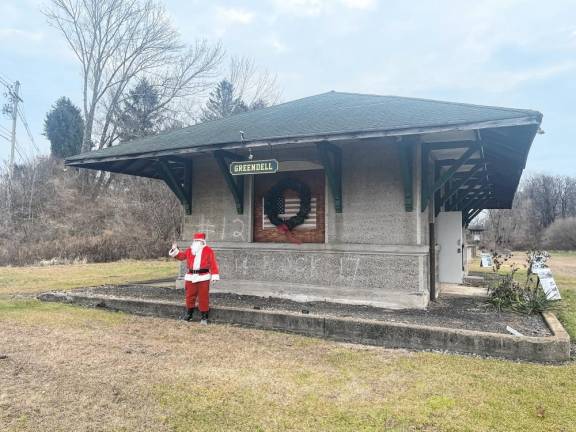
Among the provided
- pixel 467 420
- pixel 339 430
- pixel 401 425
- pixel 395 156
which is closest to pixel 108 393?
pixel 339 430

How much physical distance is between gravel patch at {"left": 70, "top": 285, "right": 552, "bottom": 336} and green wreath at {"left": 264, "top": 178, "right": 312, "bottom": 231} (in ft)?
4.70

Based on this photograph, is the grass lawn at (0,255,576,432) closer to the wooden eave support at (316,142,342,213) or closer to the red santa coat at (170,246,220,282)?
the red santa coat at (170,246,220,282)

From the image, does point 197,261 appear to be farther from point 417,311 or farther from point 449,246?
point 449,246

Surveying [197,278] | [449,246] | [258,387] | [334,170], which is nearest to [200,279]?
[197,278]

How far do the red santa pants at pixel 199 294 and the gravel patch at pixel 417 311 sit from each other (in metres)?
0.68

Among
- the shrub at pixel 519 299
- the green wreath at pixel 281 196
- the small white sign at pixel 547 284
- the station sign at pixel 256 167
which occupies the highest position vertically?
the station sign at pixel 256 167

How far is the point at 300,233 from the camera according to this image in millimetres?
8094

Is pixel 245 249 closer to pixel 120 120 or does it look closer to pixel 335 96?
pixel 335 96

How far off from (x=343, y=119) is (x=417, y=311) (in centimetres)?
331

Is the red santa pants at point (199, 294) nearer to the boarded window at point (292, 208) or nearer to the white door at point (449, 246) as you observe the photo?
the boarded window at point (292, 208)

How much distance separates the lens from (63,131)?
34344 mm

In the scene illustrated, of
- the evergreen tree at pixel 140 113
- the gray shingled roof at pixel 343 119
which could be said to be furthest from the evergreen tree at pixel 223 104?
the gray shingled roof at pixel 343 119

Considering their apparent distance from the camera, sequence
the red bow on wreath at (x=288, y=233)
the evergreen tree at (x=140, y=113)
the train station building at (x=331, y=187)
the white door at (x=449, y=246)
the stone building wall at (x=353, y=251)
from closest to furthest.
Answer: the train station building at (x=331, y=187) → the stone building wall at (x=353, y=251) → the red bow on wreath at (x=288, y=233) → the white door at (x=449, y=246) → the evergreen tree at (x=140, y=113)

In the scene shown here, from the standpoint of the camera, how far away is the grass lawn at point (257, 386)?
314 centimetres
